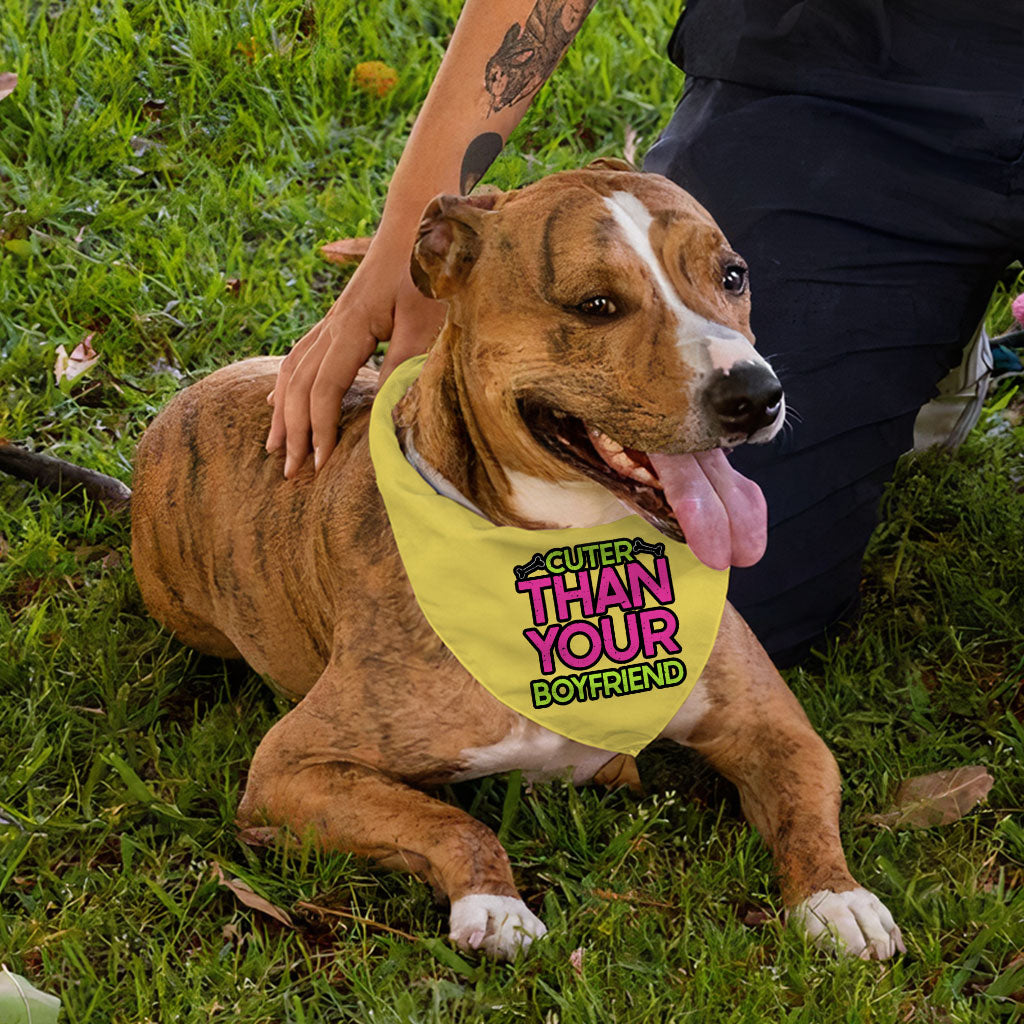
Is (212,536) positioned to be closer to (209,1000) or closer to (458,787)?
(458,787)

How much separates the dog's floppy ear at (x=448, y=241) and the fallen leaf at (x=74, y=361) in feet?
6.92

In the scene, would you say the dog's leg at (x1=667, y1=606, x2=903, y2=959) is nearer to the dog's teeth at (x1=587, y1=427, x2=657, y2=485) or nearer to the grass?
the grass

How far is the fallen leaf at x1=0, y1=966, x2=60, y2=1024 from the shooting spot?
2.47 meters

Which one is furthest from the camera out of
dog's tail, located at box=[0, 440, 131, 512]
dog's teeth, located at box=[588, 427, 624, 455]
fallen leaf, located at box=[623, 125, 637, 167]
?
fallen leaf, located at box=[623, 125, 637, 167]

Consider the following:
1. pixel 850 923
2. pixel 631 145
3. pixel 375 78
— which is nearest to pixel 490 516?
pixel 850 923

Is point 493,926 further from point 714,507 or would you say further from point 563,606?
point 714,507

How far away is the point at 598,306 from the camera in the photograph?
8.61 feet

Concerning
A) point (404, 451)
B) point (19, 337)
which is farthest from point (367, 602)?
point (19, 337)

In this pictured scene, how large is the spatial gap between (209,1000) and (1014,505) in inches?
96.6

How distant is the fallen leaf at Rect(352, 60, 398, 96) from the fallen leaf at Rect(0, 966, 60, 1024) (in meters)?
3.89

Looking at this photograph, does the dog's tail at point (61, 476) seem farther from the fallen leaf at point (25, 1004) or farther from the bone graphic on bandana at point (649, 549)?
the fallen leaf at point (25, 1004)

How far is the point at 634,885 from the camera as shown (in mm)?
2893

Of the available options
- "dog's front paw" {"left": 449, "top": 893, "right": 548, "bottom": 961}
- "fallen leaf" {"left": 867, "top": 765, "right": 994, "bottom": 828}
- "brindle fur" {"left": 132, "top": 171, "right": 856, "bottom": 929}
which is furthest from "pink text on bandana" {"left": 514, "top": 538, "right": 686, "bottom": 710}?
"fallen leaf" {"left": 867, "top": 765, "right": 994, "bottom": 828}

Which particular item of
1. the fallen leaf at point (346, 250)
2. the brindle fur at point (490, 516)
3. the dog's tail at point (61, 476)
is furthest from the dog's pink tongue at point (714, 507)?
the fallen leaf at point (346, 250)
